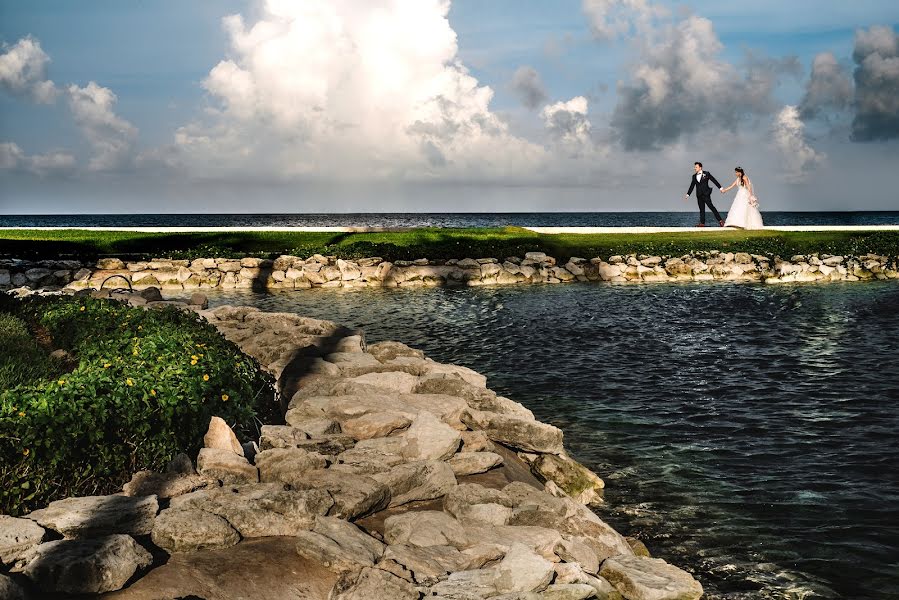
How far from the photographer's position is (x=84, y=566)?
14.0 feet

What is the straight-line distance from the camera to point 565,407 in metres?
10.8

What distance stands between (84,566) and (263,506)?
128 centimetres

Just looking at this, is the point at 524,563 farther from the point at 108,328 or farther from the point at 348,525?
the point at 108,328

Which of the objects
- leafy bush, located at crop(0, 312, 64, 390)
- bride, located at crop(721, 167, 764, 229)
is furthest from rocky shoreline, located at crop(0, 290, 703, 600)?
bride, located at crop(721, 167, 764, 229)

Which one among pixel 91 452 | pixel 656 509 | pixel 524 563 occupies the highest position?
pixel 91 452

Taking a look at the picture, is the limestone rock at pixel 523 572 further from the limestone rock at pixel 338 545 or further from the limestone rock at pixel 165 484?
the limestone rock at pixel 165 484

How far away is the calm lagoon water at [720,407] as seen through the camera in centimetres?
656

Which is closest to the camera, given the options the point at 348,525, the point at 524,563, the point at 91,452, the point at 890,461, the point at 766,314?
the point at 524,563

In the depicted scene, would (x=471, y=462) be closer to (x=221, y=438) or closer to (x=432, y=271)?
(x=221, y=438)

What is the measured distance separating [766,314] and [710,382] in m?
7.63

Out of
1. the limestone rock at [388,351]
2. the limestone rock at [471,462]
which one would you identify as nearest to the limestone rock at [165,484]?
the limestone rock at [471,462]

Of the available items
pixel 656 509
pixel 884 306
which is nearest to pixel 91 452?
pixel 656 509

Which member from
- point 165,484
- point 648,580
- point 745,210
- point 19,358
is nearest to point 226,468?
point 165,484

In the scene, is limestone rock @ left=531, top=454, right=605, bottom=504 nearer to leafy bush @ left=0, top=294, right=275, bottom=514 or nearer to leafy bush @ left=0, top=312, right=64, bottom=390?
leafy bush @ left=0, top=294, right=275, bottom=514
